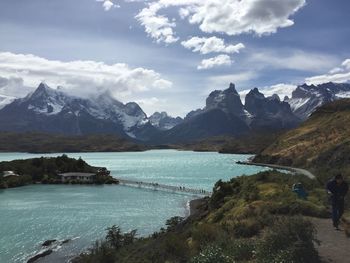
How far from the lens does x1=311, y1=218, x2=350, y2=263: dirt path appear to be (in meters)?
16.9

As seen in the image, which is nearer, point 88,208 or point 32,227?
point 32,227

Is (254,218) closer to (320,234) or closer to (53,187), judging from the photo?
(320,234)

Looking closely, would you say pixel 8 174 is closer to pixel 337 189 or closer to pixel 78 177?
pixel 78 177

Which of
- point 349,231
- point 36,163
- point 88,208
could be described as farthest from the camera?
point 36,163

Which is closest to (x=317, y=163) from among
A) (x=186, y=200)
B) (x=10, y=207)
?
(x=186, y=200)

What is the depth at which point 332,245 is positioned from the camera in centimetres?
1886

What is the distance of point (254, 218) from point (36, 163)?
144 m

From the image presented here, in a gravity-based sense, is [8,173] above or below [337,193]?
below

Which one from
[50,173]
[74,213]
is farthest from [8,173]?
[74,213]

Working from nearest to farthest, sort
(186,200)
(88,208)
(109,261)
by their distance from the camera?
1. (109,261)
2. (88,208)
3. (186,200)

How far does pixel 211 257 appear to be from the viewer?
51.5 feet

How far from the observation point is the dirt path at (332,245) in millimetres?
16859

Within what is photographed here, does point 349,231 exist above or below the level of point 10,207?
above

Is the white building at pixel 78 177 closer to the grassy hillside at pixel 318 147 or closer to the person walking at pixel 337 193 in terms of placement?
the grassy hillside at pixel 318 147
